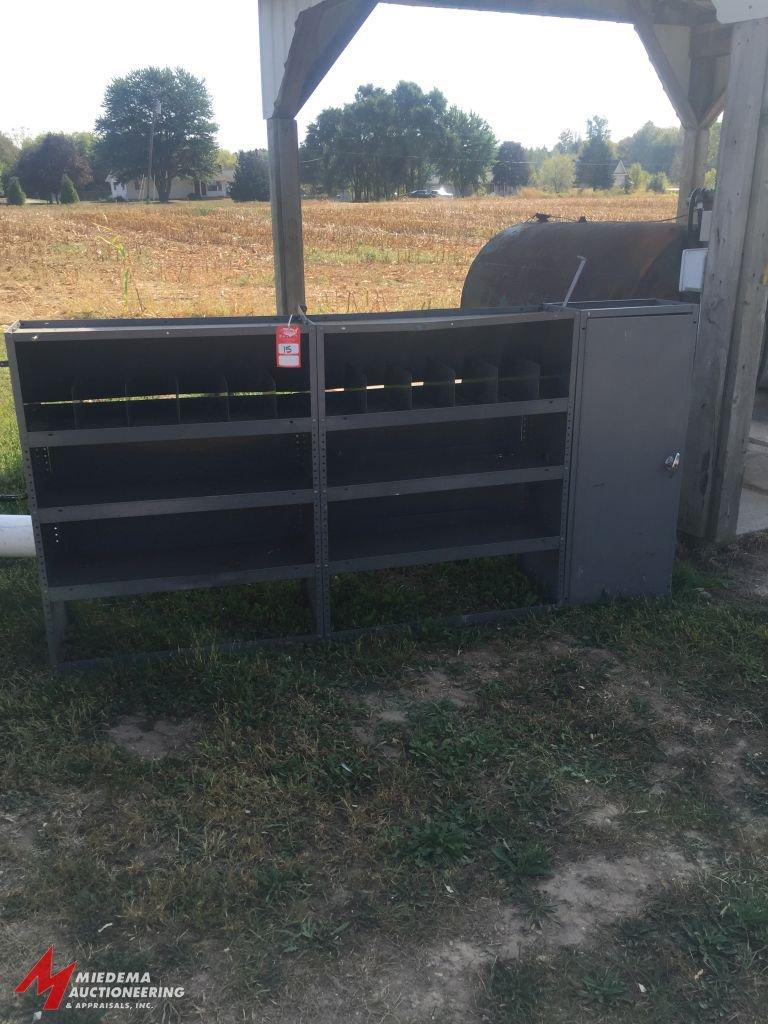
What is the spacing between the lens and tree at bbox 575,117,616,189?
64688mm

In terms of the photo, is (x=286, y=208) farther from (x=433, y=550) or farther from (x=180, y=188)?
(x=180, y=188)

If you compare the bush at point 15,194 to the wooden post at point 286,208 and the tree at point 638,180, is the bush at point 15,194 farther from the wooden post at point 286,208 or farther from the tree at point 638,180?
the wooden post at point 286,208

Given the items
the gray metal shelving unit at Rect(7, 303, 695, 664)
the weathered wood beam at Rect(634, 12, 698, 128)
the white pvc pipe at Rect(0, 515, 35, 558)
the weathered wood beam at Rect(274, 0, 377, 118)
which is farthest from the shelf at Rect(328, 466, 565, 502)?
the weathered wood beam at Rect(634, 12, 698, 128)

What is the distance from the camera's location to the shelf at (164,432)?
3.72m

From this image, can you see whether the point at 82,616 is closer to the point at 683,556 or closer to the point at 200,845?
the point at 200,845

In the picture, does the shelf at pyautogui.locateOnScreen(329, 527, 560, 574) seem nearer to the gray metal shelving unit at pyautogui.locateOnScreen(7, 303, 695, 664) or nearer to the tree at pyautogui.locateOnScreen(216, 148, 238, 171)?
the gray metal shelving unit at pyautogui.locateOnScreen(7, 303, 695, 664)

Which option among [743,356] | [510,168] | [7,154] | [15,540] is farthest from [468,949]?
[7,154]

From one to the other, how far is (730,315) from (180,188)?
65.1 m

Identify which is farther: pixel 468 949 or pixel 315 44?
pixel 315 44

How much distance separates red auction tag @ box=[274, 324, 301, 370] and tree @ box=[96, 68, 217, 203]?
58944 millimetres

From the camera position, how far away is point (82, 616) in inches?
179

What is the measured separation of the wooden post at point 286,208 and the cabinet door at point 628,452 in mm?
3852

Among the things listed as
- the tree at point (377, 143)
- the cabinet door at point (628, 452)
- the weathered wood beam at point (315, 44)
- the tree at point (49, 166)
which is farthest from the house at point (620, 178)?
the cabinet door at point (628, 452)

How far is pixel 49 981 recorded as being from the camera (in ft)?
8.02
